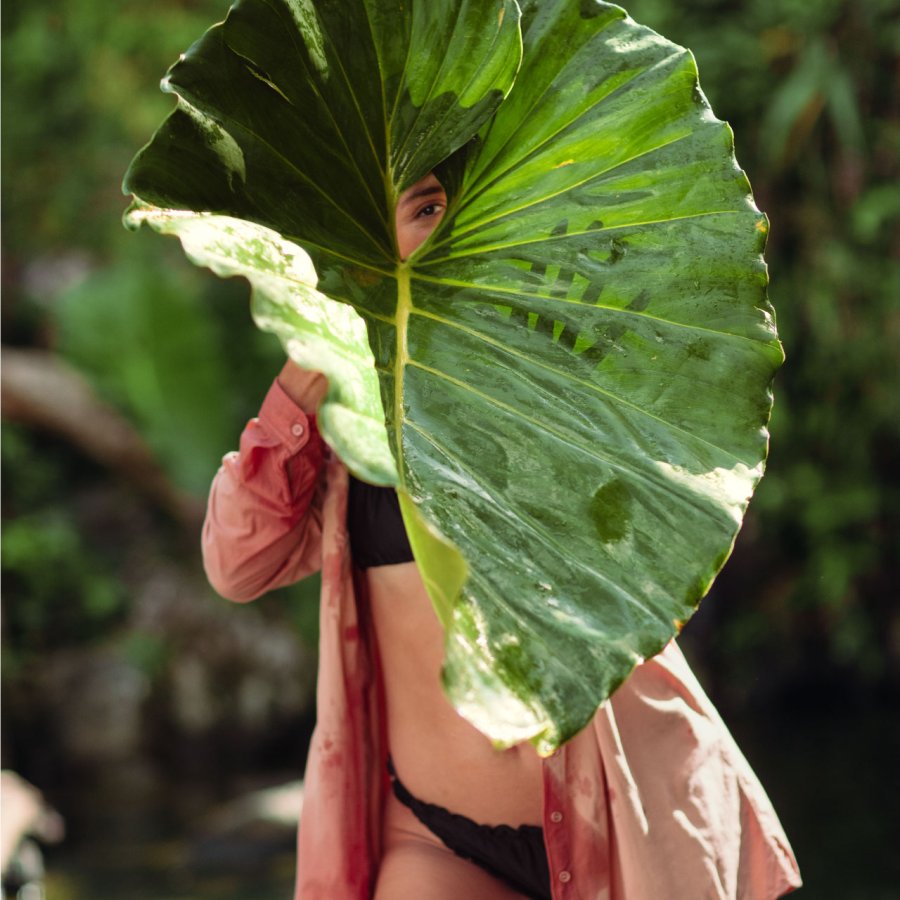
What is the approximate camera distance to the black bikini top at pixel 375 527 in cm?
162

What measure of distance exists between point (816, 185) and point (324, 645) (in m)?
6.34

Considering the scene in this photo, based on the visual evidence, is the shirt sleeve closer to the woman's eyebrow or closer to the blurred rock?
the woman's eyebrow

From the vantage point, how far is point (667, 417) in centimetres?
122

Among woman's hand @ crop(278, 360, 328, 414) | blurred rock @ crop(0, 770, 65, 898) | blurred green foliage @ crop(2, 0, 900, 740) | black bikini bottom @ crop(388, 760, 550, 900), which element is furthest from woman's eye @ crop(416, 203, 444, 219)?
blurred green foliage @ crop(2, 0, 900, 740)

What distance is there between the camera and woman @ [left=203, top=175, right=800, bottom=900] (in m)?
1.48

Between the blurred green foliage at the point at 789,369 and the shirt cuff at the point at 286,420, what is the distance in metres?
5.59

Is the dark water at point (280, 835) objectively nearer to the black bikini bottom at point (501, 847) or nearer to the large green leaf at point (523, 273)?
the black bikini bottom at point (501, 847)

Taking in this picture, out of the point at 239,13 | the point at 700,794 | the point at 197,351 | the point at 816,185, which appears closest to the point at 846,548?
the point at 816,185

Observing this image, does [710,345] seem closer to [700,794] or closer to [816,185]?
[700,794]

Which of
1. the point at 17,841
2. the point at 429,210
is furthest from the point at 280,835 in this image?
the point at 429,210

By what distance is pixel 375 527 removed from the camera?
163 cm

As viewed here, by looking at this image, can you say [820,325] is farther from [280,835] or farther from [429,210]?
[429,210]

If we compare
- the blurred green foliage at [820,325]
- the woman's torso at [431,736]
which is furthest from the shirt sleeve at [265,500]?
the blurred green foliage at [820,325]

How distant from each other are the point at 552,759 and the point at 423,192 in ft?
2.03
